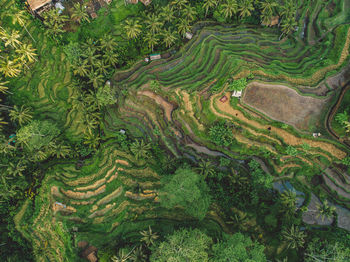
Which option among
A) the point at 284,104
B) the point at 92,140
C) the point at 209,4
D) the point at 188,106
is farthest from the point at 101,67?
the point at 284,104

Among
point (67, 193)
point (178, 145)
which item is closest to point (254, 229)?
point (178, 145)

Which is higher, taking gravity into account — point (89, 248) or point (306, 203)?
point (89, 248)

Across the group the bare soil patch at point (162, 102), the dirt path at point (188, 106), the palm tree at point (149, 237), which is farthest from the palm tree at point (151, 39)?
the palm tree at point (149, 237)

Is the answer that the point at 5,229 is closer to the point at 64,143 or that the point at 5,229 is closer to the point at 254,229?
the point at 64,143

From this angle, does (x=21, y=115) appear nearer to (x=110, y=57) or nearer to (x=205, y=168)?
(x=110, y=57)

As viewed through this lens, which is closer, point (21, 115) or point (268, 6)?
point (268, 6)

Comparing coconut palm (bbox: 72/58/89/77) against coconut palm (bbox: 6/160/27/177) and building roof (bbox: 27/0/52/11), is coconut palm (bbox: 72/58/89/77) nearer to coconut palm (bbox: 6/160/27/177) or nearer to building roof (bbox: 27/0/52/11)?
building roof (bbox: 27/0/52/11)
